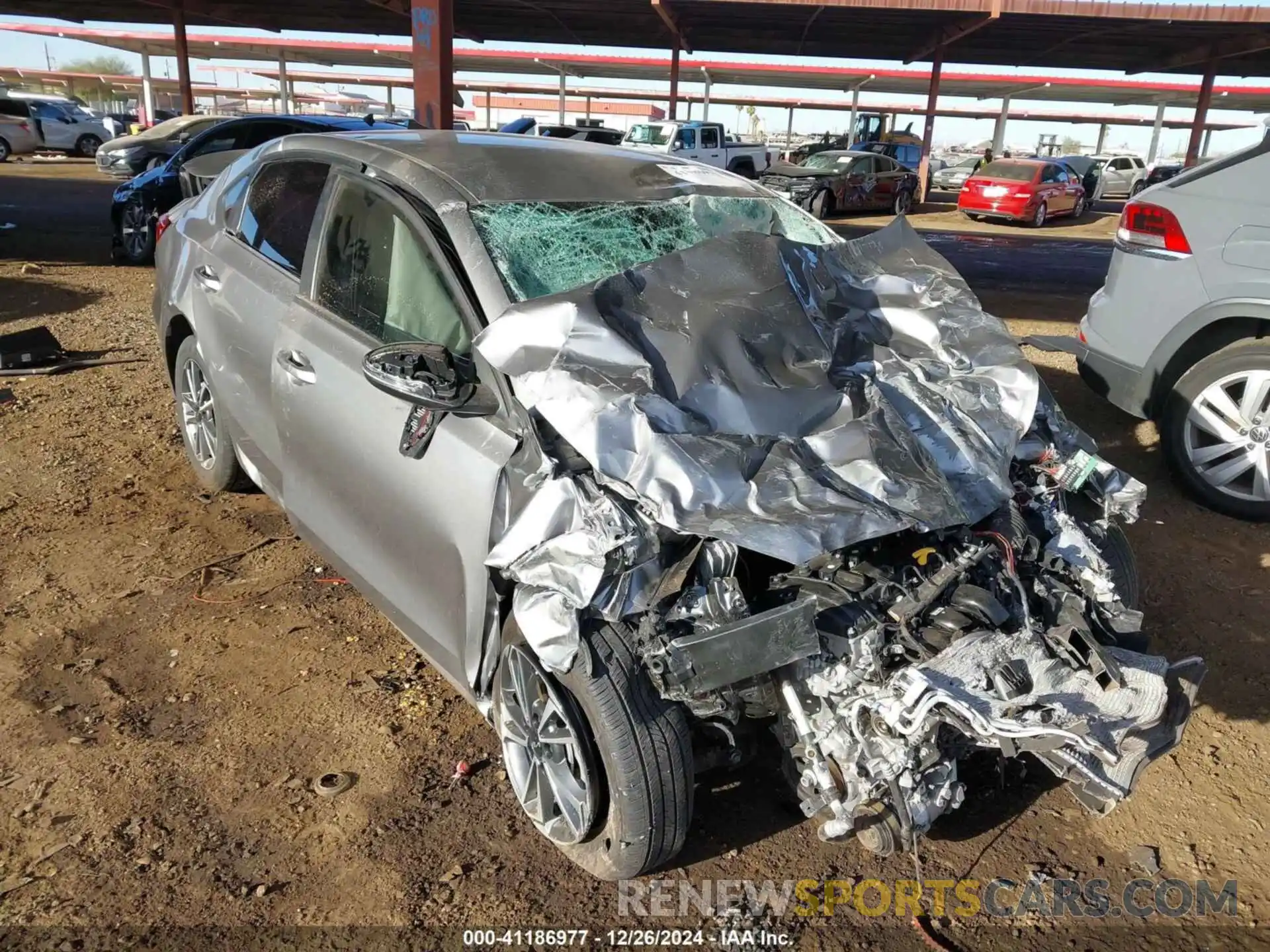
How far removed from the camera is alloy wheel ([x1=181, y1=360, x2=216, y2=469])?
4.40m

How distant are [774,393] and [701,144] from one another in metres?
21.1

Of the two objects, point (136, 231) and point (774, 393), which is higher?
point (774, 393)

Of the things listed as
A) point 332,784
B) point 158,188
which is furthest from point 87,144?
point 332,784

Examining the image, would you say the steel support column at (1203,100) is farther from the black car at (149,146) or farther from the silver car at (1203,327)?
the black car at (149,146)

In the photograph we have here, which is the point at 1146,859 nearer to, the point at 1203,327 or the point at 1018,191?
the point at 1203,327

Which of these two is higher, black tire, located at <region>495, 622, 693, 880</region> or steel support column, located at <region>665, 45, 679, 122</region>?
steel support column, located at <region>665, 45, 679, 122</region>

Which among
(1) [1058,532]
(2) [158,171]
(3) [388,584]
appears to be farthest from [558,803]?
(2) [158,171]

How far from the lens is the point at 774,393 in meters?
2.66

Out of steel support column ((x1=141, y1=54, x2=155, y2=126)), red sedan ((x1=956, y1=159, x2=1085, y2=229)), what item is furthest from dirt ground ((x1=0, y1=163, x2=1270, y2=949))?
steel support column ((x1=141, y1=54, x2=155, y2=126))

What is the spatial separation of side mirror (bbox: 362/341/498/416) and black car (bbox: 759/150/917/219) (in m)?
17.5

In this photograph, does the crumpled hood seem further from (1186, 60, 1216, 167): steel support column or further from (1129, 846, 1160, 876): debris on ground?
(1186, 60, 1216, 167): steel support column

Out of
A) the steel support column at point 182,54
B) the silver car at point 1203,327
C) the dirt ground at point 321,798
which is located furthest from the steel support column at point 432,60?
the steel support column at point 182,54

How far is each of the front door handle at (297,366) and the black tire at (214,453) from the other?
0.88 m

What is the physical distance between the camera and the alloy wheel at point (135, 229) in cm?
1005
